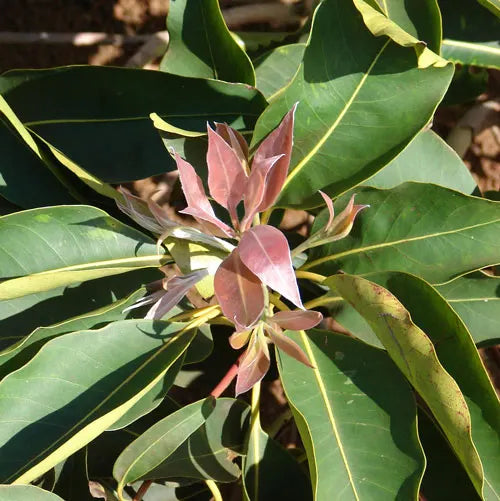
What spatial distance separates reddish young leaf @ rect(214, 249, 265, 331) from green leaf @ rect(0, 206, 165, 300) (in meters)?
0.19

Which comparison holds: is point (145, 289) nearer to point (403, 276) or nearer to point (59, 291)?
point (59, 291)

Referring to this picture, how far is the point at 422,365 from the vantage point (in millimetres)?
827

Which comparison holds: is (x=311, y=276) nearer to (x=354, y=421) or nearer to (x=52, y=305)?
(x=354, y=421)

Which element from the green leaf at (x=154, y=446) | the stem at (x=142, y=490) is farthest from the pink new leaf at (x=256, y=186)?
the stem at (x=142, y=490)

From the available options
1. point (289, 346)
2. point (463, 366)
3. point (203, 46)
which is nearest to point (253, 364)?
point (289, 346)

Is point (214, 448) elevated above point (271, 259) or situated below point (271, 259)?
below

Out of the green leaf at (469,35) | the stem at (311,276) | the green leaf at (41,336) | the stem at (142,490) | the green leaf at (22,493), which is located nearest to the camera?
the green leaf at (22,493)

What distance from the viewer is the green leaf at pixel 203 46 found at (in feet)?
3.59

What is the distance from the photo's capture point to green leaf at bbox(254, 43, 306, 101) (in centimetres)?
126

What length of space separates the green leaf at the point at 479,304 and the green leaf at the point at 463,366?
0.77ft

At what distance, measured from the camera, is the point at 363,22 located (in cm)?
100

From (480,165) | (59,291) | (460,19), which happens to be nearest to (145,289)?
(59,291)

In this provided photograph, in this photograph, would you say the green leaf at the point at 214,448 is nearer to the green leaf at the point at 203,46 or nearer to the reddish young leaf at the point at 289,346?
the reddish young leaf at the point at 289,346

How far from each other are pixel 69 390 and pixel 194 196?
33 centimetres
